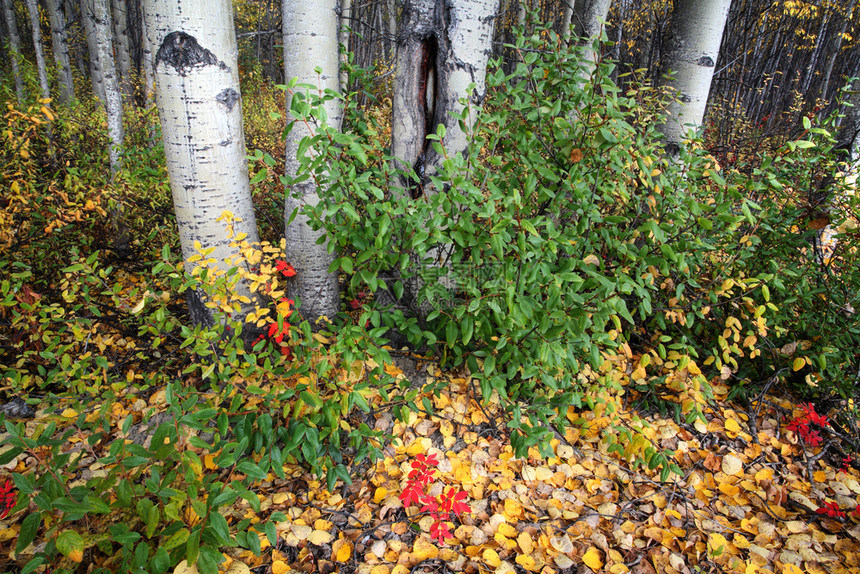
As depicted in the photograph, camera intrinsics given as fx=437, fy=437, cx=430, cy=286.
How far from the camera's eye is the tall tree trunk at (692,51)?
2957 millimetres

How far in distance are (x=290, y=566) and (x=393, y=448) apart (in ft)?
2.25

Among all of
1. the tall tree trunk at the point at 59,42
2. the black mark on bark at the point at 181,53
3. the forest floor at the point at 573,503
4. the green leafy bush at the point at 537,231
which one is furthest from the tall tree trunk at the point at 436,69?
the tall tree trunk at the point at 59,42

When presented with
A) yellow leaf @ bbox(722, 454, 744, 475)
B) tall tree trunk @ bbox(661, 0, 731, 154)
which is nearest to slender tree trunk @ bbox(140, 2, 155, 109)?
tall tree trunk @ bbox(661, 0, 731, 154)

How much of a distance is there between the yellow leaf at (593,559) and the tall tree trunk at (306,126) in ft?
5.69

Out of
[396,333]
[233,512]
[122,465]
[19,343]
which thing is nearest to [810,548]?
[396,333]

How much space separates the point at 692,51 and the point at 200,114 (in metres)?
3.14

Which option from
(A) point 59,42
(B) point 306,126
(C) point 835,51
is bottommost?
(B) point 306,126

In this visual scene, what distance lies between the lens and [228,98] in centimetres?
214

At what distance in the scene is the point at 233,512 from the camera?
181 cm

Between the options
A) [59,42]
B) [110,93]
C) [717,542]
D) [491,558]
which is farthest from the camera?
[59,42]

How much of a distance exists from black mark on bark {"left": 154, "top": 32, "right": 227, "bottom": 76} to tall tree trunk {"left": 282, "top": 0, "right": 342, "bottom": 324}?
0.48m

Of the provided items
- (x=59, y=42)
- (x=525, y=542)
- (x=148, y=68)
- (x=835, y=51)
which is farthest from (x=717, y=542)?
(x=835, y=51)

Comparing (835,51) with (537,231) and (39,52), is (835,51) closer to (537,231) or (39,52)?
(537,231)

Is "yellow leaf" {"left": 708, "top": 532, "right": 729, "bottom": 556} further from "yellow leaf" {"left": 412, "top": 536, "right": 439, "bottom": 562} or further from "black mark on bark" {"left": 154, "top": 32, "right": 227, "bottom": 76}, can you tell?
"black mark on bark" {"left": 154, "top": 32, "right": 227, "bottom": 76}
